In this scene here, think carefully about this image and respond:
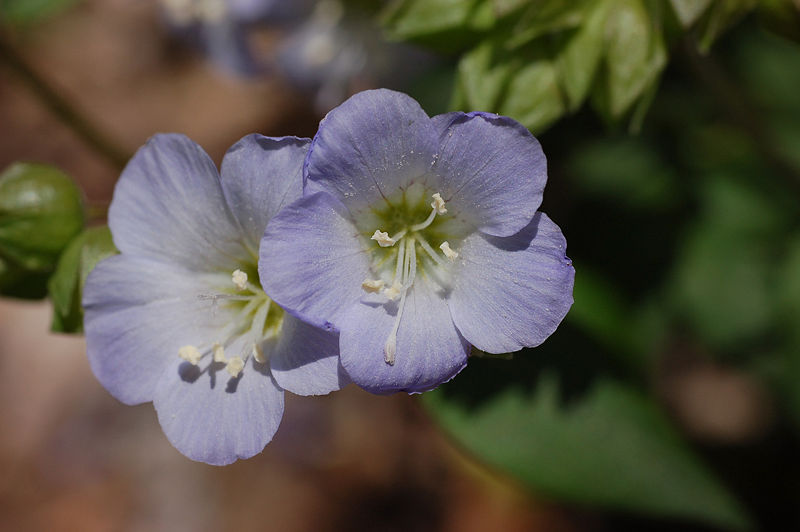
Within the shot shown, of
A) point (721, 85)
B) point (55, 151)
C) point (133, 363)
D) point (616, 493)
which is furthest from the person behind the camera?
point (55, 151)

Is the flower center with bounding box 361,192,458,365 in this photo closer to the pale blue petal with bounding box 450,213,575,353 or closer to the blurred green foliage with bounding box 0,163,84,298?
the pale blue petal with bounding box 450,213,575,353

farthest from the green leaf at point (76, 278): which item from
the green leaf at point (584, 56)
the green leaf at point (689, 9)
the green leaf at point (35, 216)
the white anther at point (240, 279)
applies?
the green leaf at point (689, 9)

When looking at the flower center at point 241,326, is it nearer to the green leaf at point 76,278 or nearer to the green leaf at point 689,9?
the green leaf at point 76,278

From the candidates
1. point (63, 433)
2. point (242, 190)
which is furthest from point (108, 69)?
point (242, 190)

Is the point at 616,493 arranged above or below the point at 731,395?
above

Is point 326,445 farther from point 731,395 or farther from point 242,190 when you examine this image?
point 242,190

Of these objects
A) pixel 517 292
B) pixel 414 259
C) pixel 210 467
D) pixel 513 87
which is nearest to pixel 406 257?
pixel 414 259
